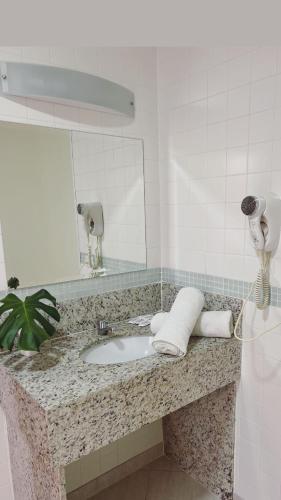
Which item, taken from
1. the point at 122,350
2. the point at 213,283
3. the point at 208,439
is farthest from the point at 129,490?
the point at 213,283

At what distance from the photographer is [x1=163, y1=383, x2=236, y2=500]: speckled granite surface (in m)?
1.47

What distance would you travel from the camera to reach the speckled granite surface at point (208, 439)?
147 centimetres

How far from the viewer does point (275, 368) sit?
1265 millimetres

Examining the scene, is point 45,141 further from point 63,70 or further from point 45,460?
point 45,460

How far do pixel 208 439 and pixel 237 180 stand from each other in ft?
4.20

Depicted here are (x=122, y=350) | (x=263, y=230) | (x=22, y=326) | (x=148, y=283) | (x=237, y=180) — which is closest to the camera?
(x=22, y=326)

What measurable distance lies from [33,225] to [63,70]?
625 millimetres

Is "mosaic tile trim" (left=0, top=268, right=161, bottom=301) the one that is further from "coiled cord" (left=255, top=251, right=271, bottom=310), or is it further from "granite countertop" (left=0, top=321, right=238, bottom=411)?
"coiled cord" (left=255, top=251, right=271, bottom=310)

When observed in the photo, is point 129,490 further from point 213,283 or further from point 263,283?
point 263,283

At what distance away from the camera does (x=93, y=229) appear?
1.52 m

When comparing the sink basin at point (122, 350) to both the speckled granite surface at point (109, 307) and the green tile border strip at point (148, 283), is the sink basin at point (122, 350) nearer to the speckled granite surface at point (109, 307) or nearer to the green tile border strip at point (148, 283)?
the speckled granite surface at point (109, 307)

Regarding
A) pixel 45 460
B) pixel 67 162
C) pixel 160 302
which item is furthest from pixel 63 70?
pixel 45 460

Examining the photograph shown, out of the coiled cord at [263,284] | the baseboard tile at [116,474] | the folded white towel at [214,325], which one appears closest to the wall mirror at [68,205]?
the folded white towel at [214,325]

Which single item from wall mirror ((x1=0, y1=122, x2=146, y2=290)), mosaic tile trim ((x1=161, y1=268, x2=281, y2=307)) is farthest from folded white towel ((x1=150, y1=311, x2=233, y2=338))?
wall mirror ((x1=0, y1=122, x2=146, y2=290))
